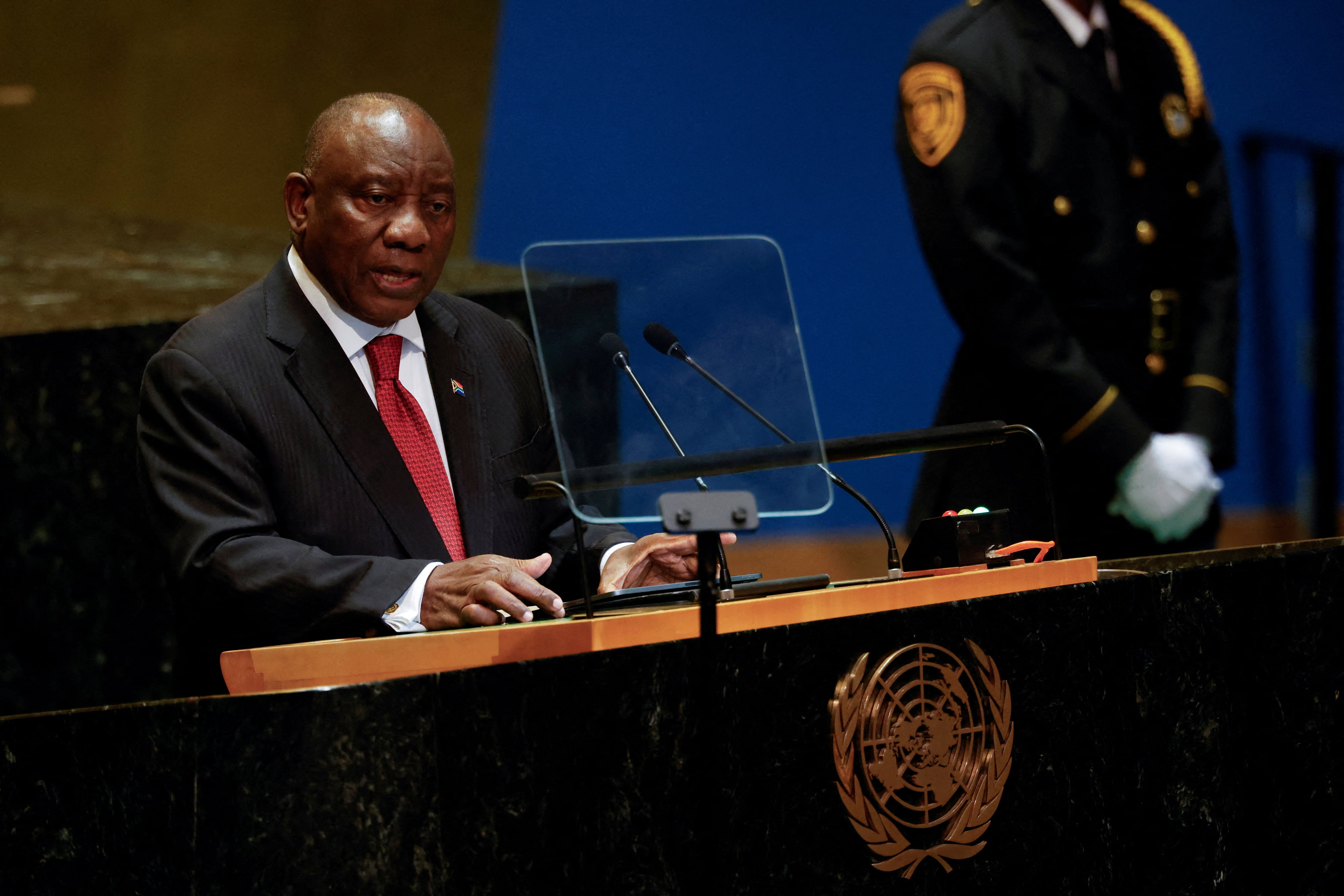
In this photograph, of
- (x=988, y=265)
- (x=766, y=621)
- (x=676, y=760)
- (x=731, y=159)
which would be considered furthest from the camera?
(x=731, y=159)

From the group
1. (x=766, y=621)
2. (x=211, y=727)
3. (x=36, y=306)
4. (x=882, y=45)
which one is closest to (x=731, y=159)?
(x=882, y=45)

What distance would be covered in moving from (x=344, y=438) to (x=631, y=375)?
1.88 feet

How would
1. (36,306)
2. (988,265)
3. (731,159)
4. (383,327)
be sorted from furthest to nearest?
1. (731,159)
2. (36,306)
3. (988,265)
4. (383,327)

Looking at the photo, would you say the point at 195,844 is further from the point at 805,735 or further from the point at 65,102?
the point at 65,102

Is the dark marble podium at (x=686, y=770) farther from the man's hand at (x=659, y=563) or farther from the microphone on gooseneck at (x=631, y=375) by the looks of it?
the man's hand at (x=659, y=563)

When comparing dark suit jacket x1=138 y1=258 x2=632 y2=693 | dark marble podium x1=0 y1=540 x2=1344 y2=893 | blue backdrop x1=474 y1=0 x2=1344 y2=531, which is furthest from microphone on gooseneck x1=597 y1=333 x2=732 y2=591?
blue backdrop x1=474 y1=0 x2=1344 y2=531

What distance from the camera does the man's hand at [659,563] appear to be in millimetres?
1835

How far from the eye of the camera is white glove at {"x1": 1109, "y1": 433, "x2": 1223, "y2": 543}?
2.63m

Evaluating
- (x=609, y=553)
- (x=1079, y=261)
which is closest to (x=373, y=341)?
(x=609, y=553)

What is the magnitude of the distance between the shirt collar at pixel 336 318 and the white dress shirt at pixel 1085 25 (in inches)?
61.4

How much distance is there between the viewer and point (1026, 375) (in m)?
2.69

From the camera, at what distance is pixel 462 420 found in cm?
209

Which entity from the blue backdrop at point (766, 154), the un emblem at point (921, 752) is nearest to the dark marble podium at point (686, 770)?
the un emblem at point (921, 752)

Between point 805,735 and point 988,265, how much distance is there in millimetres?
1523
